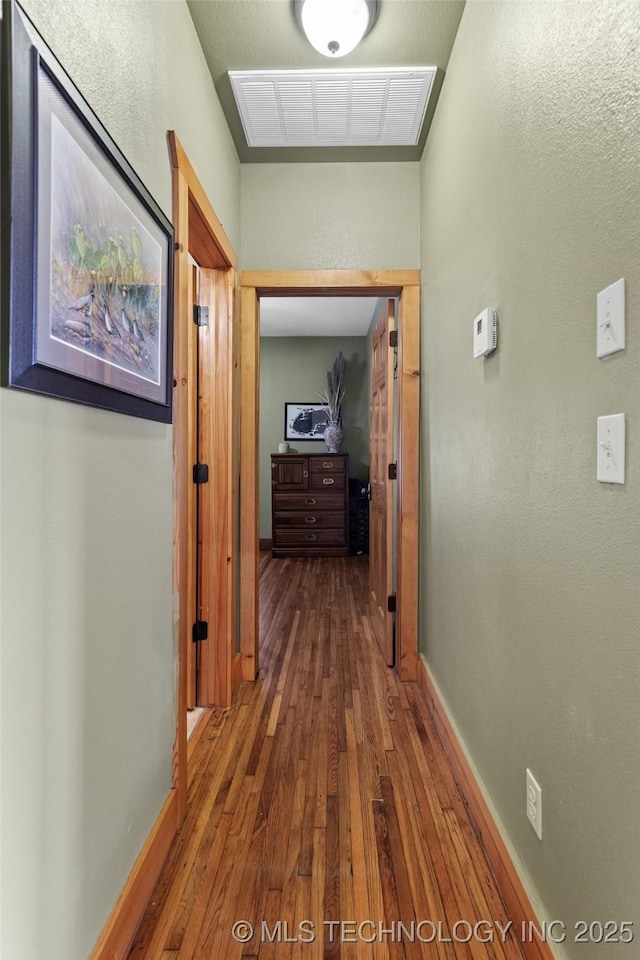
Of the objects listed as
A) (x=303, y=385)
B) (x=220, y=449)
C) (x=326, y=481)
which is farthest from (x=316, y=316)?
(x=220, y=449)

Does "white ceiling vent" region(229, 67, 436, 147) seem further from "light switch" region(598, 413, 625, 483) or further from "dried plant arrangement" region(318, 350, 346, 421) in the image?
"dried plant arrangement" region(318, 350, 346, 421)

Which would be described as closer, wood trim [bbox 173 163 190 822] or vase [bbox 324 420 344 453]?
wood trim [bbox 173 163 190 822]

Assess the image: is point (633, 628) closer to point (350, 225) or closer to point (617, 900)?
point (617, 900)

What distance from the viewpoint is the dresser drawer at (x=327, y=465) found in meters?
5.50

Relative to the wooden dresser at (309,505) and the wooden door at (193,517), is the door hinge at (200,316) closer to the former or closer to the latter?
the wooden door at (193,517)

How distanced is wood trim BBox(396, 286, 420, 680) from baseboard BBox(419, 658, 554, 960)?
18.5 inches

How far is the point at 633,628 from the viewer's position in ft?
2.43

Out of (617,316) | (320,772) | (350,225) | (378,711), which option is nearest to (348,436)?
(350,225)

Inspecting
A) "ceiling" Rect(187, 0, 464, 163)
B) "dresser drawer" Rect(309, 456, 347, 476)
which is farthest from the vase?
"ceiling" Rect(187, 0, 464, 163)

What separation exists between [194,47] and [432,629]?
2426 mm

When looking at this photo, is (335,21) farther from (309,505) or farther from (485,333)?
(309,505)

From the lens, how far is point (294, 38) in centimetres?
172

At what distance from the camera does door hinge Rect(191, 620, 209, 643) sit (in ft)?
7.17

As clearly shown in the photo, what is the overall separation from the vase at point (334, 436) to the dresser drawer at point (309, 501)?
53 centimetres
